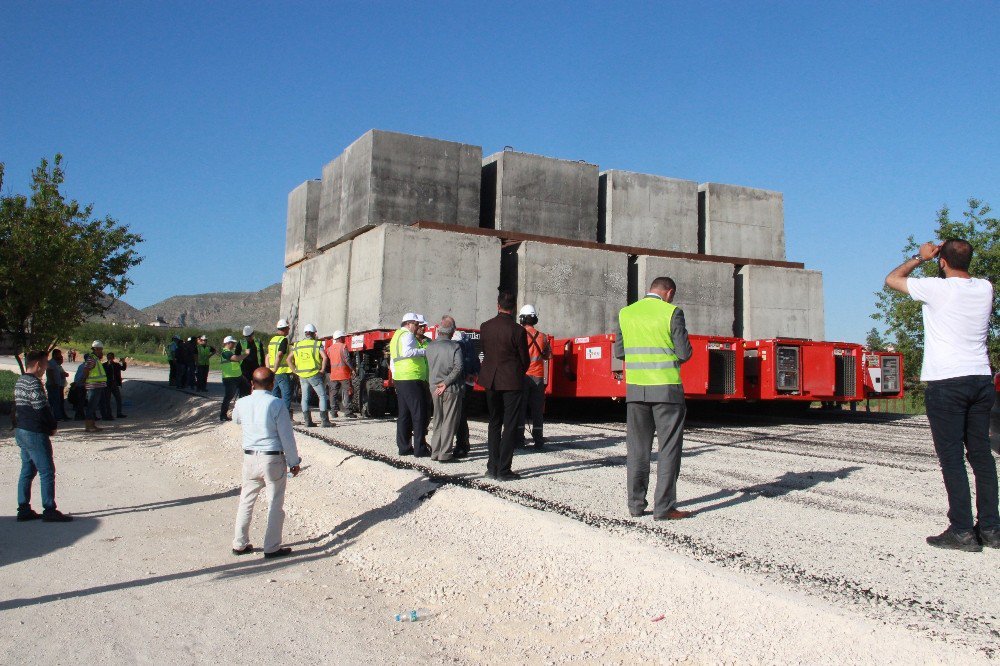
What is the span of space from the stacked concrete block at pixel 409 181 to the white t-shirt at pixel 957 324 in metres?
18.1

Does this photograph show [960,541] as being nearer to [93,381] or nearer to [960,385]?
[960,385]

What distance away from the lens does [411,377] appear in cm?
901

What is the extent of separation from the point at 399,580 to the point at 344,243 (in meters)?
18.2

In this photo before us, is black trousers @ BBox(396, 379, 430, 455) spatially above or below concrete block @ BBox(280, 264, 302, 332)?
below

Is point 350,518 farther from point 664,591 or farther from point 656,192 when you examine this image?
point 656,192

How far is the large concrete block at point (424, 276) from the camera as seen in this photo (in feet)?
66.2

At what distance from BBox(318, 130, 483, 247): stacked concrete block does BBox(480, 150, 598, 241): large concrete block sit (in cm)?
80

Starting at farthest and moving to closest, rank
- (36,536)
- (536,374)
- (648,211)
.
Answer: (648,211), (536,374), (36,536)

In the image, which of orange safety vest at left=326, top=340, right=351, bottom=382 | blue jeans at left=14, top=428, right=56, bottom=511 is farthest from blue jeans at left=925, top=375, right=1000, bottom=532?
orange safety vest at left=326, top=340, right=351, bottom=382

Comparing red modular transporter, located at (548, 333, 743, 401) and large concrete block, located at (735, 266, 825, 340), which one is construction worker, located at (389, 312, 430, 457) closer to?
red modular transporter, located at (548, 333, 743, 401)

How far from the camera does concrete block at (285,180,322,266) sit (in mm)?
27547

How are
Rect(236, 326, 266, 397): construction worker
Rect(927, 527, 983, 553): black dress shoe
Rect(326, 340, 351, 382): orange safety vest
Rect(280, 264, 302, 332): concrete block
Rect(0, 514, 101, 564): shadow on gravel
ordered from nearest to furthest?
1. Rect(927, 527, 983, 553): black dress shoe
2. Rect(0, 514, 101, 564): shadow on gravel
3. Rect(326, 340, 351, 382): orange safety vest
4. Rect(236, 326, 266, 397): construction worker
5. Rect(280, 264, 302, 332): concrete block

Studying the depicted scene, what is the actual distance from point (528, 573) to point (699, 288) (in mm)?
19658

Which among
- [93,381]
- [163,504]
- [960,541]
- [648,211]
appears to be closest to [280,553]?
[163,504]
